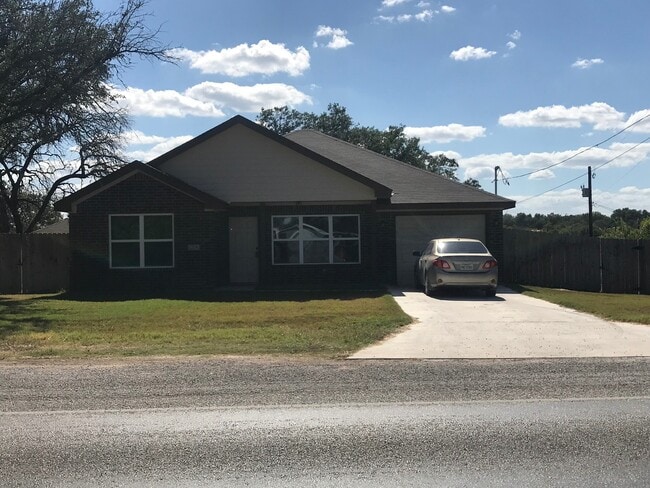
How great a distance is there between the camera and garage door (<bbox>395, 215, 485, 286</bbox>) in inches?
793

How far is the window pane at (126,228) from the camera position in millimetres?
18109

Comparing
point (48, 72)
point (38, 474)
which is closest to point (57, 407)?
point (38, 474)

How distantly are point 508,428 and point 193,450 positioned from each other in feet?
8.82

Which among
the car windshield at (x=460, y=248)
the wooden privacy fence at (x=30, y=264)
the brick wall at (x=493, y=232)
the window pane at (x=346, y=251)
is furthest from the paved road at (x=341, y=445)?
the wooden privacy fence at (x=30, y=264)

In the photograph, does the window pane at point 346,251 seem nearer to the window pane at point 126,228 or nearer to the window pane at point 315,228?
the window pane at point 315,228

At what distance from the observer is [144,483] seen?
444 centimetres

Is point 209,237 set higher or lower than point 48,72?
lower

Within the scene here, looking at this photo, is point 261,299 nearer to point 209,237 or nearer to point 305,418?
point 209,237

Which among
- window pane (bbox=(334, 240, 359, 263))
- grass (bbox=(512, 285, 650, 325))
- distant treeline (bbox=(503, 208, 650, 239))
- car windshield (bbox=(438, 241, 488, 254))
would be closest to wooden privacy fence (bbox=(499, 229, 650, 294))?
grass (bbox=(512, 285, 650, 325))

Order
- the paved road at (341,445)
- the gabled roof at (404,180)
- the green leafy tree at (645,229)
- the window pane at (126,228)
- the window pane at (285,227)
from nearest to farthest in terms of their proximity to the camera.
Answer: the paved road at (341,445), the window pane at (126,228), the gabled roof at (404,180), the window pane at (285,227), the green leafy tree at (645,229)

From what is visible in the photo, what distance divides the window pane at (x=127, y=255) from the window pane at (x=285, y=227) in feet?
13.5

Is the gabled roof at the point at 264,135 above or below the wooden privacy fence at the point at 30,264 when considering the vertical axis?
above

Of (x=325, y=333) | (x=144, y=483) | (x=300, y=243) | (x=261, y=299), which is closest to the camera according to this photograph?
(x=144, y=483)

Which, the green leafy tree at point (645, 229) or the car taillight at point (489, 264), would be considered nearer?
the car taillight at point (489, 264)
